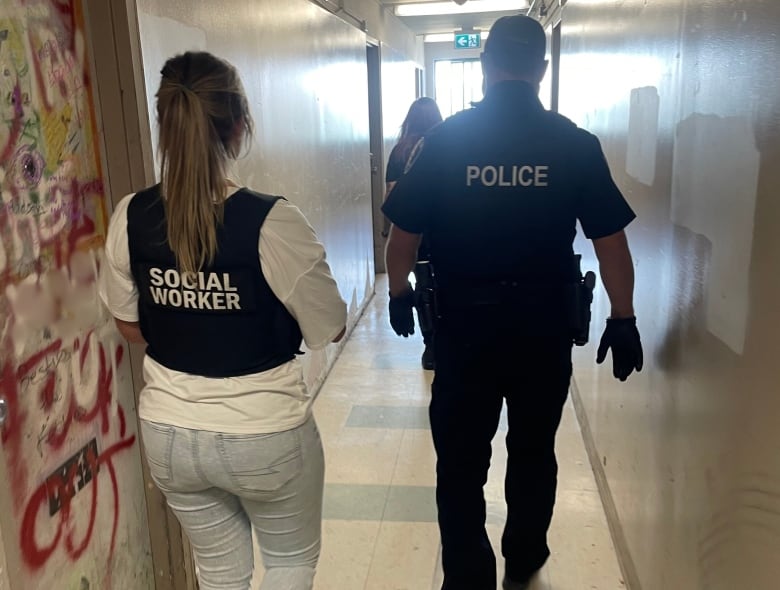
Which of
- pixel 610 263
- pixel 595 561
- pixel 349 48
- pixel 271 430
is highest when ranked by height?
pixel 349 48

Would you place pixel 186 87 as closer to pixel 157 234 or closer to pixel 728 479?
pixel 157 234

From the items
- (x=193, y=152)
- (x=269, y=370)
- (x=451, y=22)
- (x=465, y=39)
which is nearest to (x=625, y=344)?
(x=269, y=370)

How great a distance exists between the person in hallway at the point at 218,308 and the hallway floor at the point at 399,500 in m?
0.93

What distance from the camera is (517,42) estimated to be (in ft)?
5.74

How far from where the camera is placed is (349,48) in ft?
14.9

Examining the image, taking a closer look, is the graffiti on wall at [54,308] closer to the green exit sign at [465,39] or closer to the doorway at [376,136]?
the doorway at [376,136]

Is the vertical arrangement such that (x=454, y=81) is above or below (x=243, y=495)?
above

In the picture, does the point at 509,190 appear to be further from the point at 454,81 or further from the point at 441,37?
the point at 454,81

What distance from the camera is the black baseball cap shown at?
175 centimetres

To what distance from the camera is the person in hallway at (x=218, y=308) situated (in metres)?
1.23

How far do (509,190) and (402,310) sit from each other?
445mm

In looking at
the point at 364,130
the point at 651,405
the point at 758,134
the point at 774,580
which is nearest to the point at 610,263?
the point at 651,405

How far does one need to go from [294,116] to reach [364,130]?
2.04 m

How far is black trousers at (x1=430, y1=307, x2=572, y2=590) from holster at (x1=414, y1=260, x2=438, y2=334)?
32 mm
